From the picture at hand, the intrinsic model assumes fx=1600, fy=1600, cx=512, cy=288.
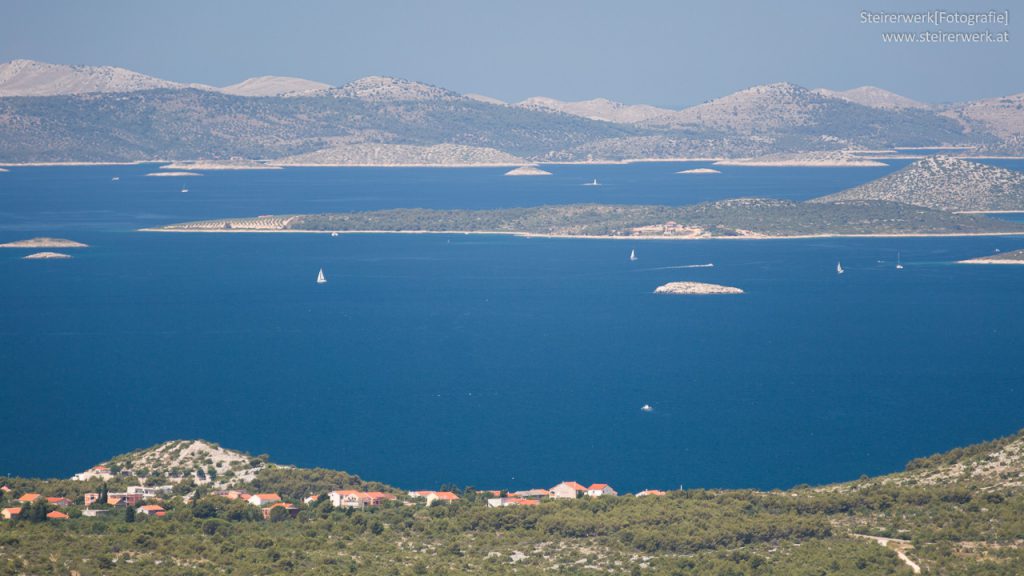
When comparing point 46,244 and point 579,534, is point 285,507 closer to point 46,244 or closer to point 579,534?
point 579,534

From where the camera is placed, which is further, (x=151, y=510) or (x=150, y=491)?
(x=150, y=491)

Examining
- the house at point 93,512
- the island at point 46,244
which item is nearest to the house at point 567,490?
the house at point 93,512

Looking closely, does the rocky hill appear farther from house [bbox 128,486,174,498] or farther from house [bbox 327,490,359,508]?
house [bbox 327,490,359,508]

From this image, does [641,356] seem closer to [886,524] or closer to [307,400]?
[307,400]

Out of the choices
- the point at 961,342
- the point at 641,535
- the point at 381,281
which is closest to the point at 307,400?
the point at 641,535

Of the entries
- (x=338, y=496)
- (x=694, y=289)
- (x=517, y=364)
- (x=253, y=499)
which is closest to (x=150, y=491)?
(x=253, y=499)

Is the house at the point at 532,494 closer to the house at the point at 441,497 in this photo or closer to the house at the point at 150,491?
the house at the point at 441,497
